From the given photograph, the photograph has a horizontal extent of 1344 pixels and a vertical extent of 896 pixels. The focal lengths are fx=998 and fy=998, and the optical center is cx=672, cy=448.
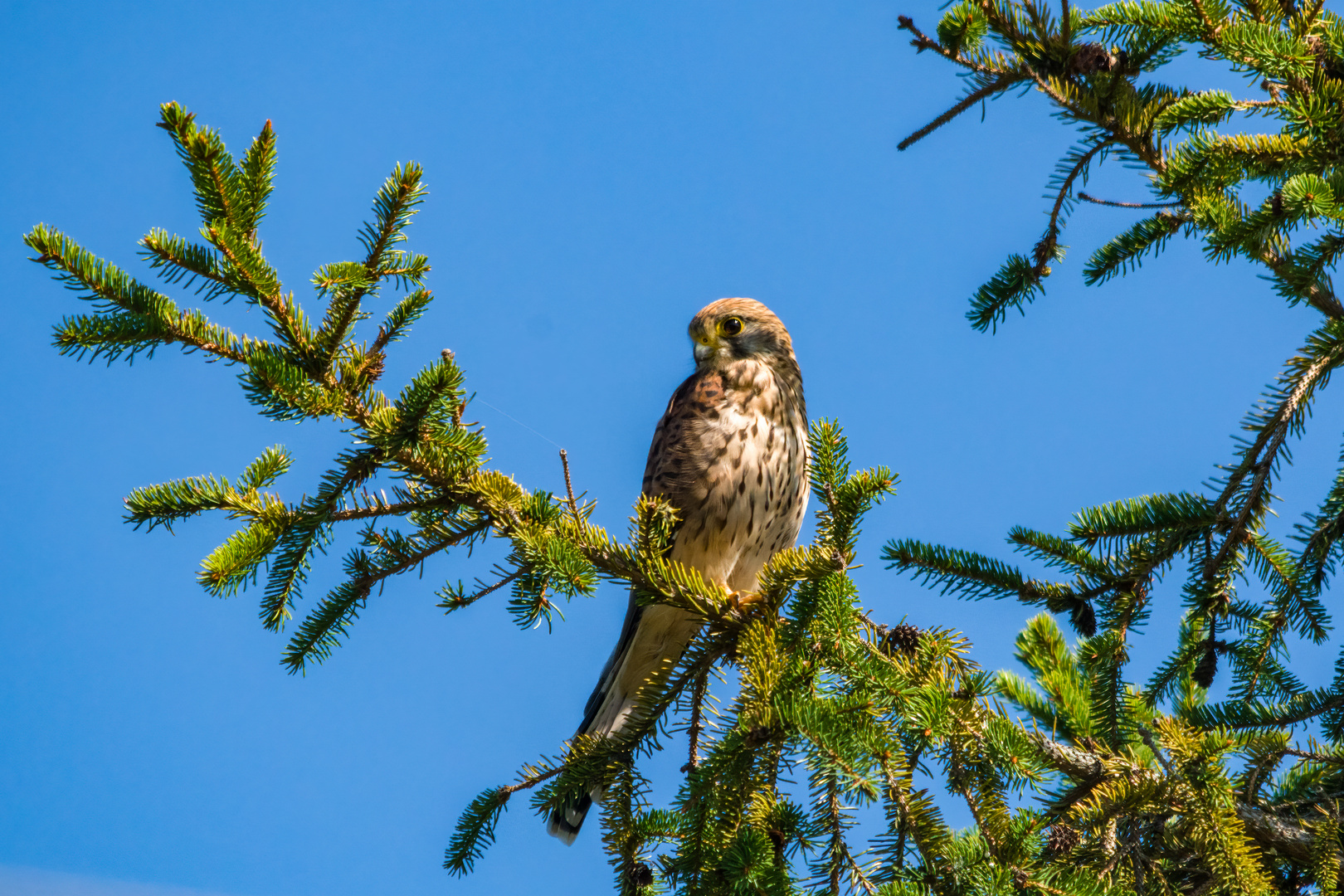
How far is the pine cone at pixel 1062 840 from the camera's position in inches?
74.5

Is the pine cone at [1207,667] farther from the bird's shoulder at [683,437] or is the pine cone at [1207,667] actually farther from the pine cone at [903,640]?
the bird's shoulder at [683,437]

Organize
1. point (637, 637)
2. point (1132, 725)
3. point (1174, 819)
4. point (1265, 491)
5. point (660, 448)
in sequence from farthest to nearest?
point (660, 448)
point (637, 637)
point (1265, 491)
point (1132, 725)
point (1174, 819)

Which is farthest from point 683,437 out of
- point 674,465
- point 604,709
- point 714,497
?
point 604,709

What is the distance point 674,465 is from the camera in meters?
3.69

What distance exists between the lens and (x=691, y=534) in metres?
3.66

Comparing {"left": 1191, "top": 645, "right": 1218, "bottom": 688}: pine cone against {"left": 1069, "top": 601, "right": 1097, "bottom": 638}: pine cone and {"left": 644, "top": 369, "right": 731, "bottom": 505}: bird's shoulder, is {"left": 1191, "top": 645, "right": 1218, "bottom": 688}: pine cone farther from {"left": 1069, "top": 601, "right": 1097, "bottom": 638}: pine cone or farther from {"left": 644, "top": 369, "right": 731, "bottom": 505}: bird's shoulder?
{"left": 644, "top": 369, "right": 731, "bottom": 505}: bird's shoulder

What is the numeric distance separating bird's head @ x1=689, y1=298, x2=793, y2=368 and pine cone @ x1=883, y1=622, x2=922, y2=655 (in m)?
2.06

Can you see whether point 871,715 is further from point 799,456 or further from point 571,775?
point 799,456

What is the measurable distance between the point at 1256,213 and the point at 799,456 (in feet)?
5.80

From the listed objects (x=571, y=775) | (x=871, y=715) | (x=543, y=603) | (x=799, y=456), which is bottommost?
(x=871, y=715)

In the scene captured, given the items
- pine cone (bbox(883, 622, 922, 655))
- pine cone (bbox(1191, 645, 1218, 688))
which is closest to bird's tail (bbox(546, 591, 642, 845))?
pine cone (bbox(883, 622, 922, 655))

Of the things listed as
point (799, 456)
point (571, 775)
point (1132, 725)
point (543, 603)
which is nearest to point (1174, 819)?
point (1132, 725)

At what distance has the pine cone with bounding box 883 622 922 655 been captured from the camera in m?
2.21

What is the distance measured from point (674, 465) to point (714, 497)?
200 millimetres
